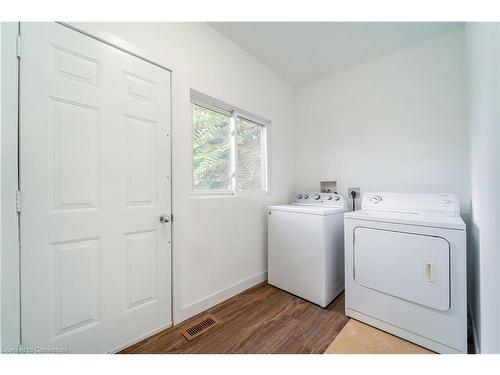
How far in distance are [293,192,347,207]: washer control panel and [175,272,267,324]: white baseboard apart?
1028 millimetres

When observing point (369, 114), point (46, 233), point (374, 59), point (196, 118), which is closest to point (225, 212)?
point (196, 118)

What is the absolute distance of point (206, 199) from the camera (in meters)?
1.76

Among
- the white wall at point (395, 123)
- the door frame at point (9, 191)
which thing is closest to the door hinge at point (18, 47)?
the door frame at point (9, 191)

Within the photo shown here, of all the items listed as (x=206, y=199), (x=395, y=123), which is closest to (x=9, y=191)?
(x=206, y=199)

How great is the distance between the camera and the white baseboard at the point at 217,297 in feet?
5.25

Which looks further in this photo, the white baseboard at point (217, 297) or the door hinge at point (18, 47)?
the white baseboard at point (217, 297)

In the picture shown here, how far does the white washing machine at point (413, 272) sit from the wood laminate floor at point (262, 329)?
320mm

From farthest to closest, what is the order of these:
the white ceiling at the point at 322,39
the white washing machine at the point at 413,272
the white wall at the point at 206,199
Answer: the white ceiling at the point at 322,39, the white wall at the point at 206,199, the white washing machine at the point at 413,272

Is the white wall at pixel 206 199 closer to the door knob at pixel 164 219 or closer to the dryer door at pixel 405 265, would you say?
the door knob at pixel 164 219

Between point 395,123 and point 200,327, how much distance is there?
271 centimetres

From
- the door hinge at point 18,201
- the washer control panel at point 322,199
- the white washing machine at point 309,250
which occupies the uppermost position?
the door hinge at point 18,201

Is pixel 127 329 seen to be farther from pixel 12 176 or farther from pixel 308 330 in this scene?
pixel 308 330

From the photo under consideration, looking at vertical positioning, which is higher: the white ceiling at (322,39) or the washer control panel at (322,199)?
the white ceiling at (322,39)

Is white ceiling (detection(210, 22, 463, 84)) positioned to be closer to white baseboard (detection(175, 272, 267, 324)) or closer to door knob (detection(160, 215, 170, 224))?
door knob (detection(160, 215, 170, 224))
